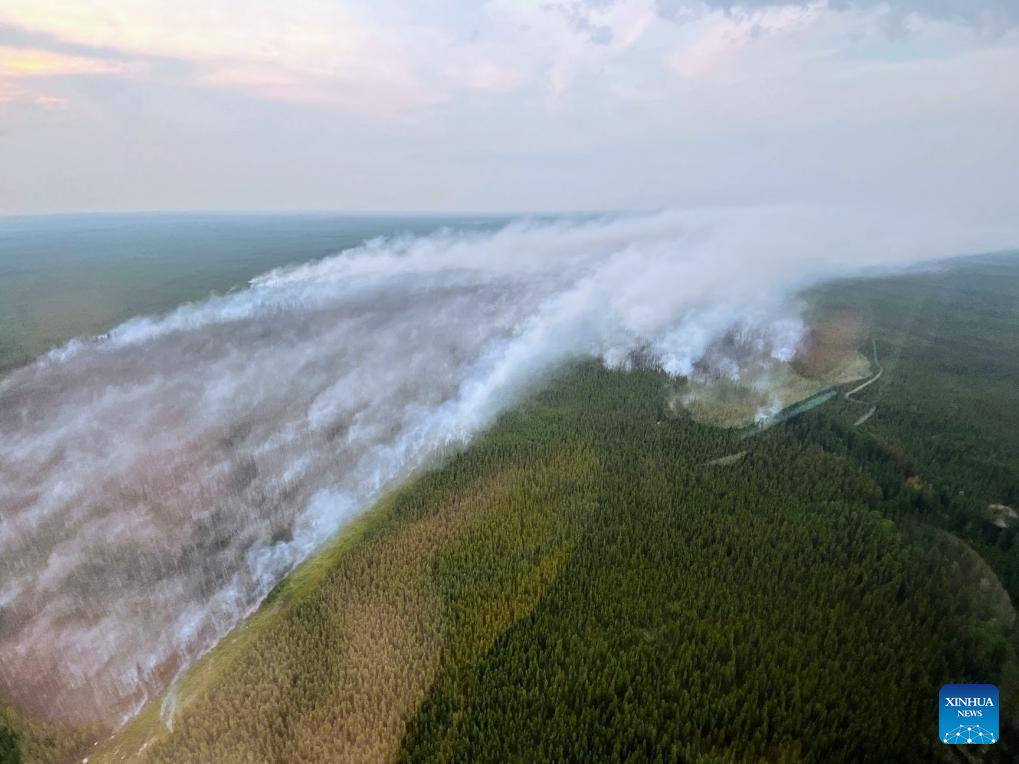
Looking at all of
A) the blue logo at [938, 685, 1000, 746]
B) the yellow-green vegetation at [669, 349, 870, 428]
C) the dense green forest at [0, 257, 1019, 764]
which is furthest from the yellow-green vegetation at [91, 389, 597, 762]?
the blue logo at [938, 685, 1000, 746]

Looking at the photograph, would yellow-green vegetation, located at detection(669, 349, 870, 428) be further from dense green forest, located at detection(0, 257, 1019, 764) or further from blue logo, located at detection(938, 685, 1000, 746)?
blue logo, located at detection(938, 685, 1000, 746)

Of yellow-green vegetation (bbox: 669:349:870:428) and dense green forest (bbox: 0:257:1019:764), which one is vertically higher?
yellow-green vegetation (bbox: 669:349:870:428)

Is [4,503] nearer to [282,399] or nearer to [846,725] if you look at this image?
[282,399]

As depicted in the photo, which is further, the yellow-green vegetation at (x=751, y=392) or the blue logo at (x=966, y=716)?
the yellow-green vegetation at (x=751, y=392)

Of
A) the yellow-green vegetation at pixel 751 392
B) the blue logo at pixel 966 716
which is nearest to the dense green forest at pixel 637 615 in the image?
the blue logo at pixel 966 716

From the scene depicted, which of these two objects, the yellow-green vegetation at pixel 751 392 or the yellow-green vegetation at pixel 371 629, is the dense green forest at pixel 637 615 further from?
the yellow-green vegetation at pixel 751 392
